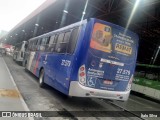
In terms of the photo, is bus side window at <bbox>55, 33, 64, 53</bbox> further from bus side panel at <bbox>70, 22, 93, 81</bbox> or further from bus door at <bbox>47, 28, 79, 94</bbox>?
bus side panel at <bbox>70, 22, 93, 81</bbox>

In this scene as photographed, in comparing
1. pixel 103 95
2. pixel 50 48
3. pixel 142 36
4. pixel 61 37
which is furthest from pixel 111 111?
pixel 142 36

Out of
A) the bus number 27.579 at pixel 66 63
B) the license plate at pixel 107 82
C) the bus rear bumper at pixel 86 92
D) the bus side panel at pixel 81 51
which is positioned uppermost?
the bus side panel at pixel 81 51

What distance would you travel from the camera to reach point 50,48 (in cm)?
1247

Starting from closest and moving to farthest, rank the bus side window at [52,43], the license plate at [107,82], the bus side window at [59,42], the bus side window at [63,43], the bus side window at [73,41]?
the license plate at [107,82] → the bus side window at [73,41] → the bus side window at [63,43] → the bus side window at [59,42] → the bus side window at [52,43]

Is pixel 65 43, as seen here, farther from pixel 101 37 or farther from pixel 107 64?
pixel 107 64

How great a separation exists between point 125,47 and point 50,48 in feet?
14.9

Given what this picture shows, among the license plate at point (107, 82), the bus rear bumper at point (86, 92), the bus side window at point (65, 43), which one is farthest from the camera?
the bus side window at point (65, 43)

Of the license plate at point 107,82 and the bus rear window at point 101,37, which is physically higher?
Result: the bus rear window at point 101,37

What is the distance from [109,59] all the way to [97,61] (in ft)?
1.68

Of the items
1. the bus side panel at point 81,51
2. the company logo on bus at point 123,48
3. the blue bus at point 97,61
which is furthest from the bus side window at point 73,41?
→ the company logo on bus at point 123,48

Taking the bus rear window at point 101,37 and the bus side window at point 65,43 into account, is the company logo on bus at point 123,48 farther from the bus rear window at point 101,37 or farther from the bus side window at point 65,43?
the bus side window at point 65,43

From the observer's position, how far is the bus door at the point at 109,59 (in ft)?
27.9

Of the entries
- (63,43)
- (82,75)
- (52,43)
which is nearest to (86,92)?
(82,75)

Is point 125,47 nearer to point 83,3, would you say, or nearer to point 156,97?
point 156,97
